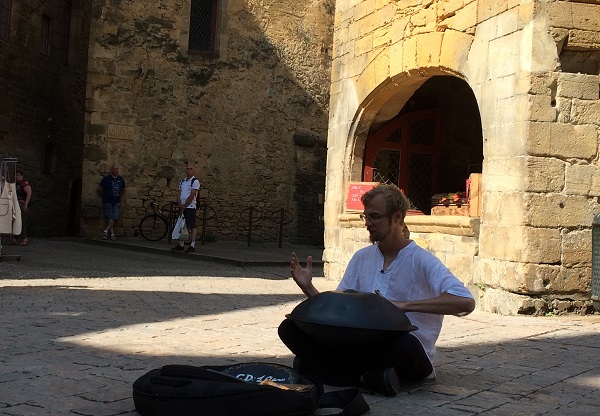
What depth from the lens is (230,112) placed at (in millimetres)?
18906

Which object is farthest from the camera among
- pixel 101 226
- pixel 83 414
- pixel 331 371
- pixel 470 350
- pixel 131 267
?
pixel 101 226

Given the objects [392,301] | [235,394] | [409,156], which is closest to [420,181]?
[409,156]

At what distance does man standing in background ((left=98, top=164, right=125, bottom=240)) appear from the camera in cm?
1695

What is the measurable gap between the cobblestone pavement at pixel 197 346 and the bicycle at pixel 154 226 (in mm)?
7139

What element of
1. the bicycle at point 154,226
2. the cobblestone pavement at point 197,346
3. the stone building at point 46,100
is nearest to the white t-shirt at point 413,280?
the cobblestone pavement at point 197,346

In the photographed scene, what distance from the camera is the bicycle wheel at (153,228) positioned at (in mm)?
17500

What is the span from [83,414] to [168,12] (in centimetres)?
1601

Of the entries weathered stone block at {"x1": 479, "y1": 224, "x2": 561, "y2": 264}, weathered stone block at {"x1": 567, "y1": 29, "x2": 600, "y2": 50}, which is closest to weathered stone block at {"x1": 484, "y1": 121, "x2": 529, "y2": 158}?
weathered stone block at {"x1": 479, "y1": 224, "x2": 561, "y2": 264}

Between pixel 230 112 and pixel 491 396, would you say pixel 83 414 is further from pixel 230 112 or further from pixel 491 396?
pixel 230 112

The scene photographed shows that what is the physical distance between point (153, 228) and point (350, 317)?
47.3 ft

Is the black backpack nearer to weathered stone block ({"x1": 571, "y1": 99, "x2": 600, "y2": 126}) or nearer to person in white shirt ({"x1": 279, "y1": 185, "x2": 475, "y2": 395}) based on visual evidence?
person in white shirt ({"x1": 279, "y1": 185, "x2": 475, "y2": 395})

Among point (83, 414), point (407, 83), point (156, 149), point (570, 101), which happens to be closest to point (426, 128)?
point (407, 83)

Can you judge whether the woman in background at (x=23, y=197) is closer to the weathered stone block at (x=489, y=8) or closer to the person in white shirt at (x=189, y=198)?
the person in white shirt at (x=189, y=198)

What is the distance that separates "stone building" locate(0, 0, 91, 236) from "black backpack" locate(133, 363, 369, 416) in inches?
652
